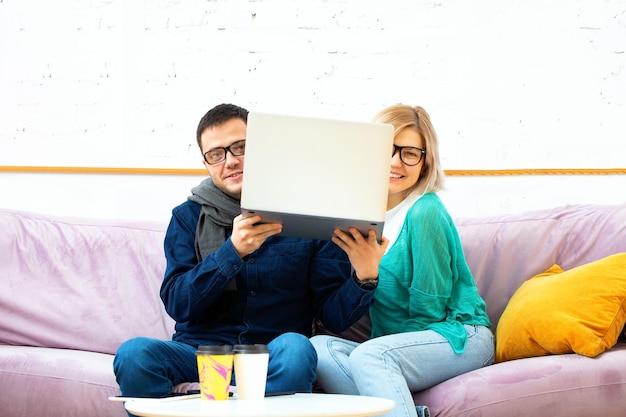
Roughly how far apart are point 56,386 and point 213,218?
57cm

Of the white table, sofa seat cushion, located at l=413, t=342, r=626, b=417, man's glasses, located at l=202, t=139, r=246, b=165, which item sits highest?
man's glasses, located at l=202, t=139, r=246, b=165

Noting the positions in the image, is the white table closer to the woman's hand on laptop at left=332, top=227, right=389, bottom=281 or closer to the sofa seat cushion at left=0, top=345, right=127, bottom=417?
the woman's hand on laptop at left=332, top=227, right=389, bottom=281

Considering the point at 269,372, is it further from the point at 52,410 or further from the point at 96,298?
the point at 96,298

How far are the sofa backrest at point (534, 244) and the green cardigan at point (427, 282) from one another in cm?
24

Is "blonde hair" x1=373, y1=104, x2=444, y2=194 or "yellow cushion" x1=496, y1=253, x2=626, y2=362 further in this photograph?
"blonde hair" x1=373, y1=104, x2=444, y2=194

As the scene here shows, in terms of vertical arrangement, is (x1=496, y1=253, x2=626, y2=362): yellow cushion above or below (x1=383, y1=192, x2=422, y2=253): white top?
below

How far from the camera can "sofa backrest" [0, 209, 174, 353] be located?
2.41m

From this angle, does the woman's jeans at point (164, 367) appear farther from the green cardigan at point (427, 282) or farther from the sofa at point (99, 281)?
the green cardigan at point (427, 282)

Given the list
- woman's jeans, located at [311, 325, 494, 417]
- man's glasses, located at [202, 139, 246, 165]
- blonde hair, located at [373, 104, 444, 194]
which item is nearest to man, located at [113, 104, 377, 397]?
man's glasses, located at [202, 139, 246, 165]

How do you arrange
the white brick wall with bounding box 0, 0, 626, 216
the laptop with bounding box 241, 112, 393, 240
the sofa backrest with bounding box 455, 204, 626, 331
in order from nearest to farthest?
1. the laptop with bounding box 241, 112, 393, 240
2. the sofa backrest with bounding box 455, 204, 626, 331
3. the white brick wall with bounding box 0, 0, 626, 216

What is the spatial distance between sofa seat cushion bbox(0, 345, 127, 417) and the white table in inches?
25.1

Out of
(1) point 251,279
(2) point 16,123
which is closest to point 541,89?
(1) point 251,279

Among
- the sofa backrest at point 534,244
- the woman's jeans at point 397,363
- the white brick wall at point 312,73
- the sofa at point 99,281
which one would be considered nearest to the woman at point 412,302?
the woman's jeans at point 397,363

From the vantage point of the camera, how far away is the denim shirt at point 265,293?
2012 mm
